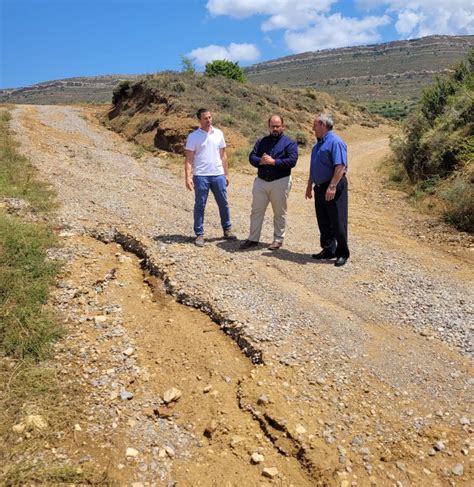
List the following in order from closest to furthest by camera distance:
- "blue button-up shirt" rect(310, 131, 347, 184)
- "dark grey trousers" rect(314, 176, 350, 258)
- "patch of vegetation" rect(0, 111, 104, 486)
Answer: "patch of vegetation" rect(0, 111, 104, 486)
"blue button-up shirt" rect(310, 131, 347, 184)
"dark grey trousers" rect(314, 176, 350, 258)

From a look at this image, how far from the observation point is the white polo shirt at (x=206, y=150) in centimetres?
550

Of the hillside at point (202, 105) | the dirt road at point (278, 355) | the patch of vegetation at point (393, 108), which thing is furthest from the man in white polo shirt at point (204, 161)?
the patch of vegetation at point (393, 108)

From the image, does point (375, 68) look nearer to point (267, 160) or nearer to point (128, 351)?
point (267, 160)

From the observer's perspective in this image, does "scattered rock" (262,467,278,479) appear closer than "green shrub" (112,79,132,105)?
Yes

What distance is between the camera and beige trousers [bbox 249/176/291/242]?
5.49 m

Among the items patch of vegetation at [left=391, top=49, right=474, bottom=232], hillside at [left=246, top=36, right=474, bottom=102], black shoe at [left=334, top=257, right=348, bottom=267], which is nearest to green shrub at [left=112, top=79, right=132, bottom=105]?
patch of vegetation at [left=391, top=49, right=474, bottom=232]

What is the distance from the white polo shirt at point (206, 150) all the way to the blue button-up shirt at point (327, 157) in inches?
48.5

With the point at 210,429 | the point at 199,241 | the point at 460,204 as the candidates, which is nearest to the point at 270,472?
the point at 210,429

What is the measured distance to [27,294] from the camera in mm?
4445

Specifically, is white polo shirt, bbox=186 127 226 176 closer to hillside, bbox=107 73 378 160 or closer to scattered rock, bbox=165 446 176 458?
scattered rock, bbox=165 446 176 458

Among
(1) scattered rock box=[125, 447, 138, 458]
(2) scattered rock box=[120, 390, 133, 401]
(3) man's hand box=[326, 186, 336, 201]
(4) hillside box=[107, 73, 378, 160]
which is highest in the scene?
(4) hillside box=[107, 73, 378, 160]

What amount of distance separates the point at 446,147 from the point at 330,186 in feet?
18.1

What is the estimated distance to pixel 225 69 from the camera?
90.6ft

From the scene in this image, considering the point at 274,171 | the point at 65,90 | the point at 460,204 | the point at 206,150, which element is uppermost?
the point at 65,90
